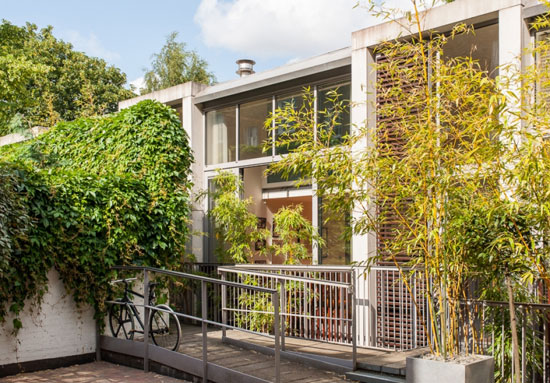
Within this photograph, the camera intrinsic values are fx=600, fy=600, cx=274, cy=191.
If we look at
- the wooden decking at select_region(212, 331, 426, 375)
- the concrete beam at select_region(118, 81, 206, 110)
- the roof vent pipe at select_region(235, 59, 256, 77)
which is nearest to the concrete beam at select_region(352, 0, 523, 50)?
the wooden decking at select_region(212, 331, 426, 375)

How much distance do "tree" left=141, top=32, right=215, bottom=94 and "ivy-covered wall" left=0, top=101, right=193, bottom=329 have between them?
57.8 feet

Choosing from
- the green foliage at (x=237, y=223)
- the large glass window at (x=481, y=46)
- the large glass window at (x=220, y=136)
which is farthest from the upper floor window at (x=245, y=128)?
the large glass window at (x=481, y=46)

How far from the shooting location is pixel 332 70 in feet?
31.1

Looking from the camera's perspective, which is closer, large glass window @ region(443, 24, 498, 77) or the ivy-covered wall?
the ivy-covered wall

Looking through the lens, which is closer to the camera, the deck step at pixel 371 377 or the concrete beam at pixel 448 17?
the deck step at pixel 371 377

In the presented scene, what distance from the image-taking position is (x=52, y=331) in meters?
7.46

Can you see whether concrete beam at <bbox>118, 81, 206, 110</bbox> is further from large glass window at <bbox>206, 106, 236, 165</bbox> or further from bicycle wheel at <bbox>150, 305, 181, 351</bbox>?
bicycle wheel at <bbox>150, 305, 181, 351</bbox>

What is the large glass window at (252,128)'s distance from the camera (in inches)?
422

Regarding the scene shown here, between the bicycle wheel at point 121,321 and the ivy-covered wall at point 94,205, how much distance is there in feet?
0.64

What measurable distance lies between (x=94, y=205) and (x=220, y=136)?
416 cm

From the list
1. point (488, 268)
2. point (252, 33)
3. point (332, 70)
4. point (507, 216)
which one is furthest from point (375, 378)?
point (252, 33)

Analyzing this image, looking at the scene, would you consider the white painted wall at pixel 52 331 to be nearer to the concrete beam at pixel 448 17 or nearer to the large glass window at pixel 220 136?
the large glass window at pixel 220 136

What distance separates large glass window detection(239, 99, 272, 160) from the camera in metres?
10.7

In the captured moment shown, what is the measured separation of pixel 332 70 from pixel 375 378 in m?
5.18
